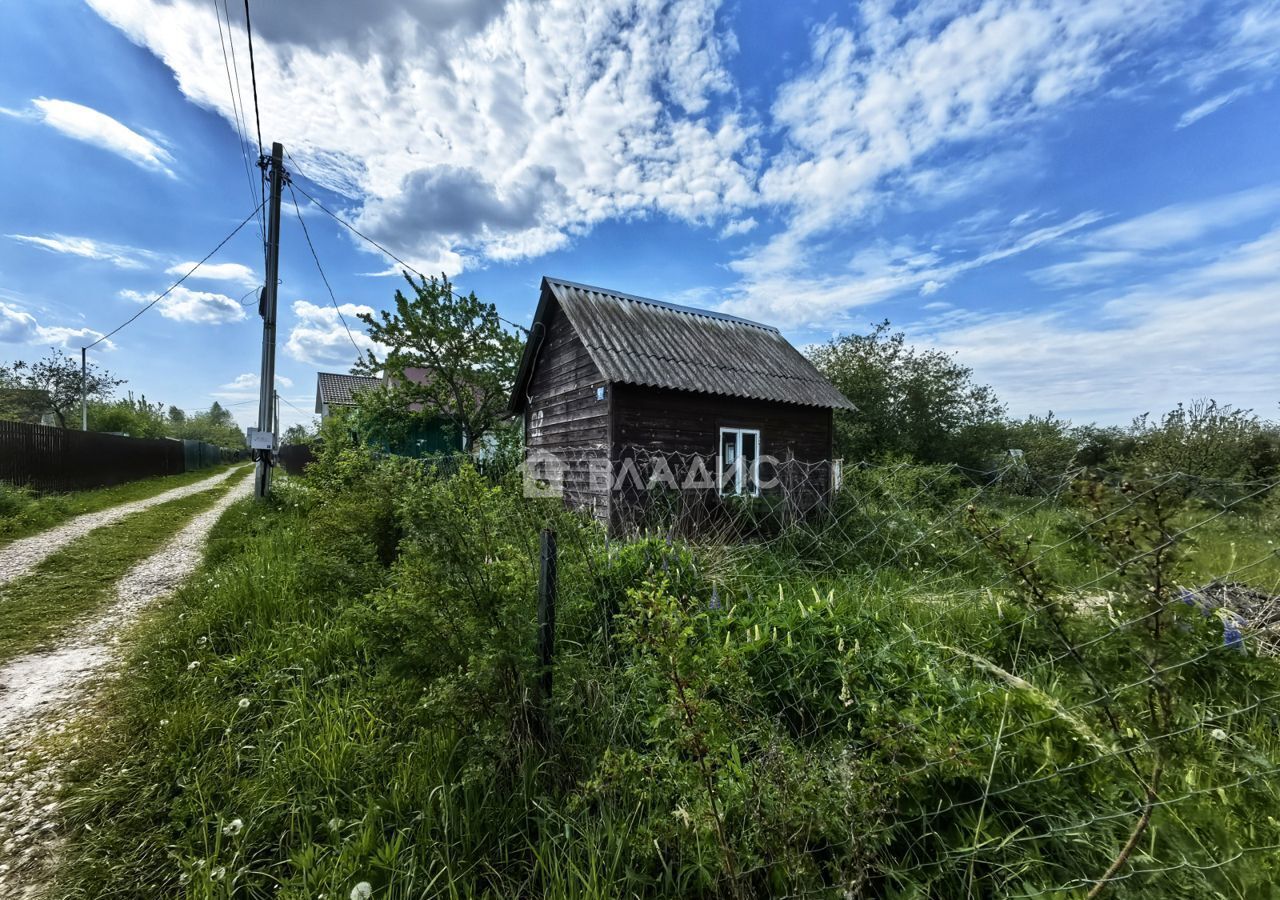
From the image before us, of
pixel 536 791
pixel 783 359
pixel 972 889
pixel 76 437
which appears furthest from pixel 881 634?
pixel 76 437

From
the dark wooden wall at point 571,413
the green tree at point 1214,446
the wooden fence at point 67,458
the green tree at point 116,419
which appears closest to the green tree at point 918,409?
the green tree at point 1214,446

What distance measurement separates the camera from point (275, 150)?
957cm

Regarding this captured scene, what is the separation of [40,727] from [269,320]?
907 centimetres

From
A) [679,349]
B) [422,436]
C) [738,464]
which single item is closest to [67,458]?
[422,436]

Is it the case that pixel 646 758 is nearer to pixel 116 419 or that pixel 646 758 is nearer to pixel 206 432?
pixel 116 419

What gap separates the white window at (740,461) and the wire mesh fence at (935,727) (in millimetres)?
5976

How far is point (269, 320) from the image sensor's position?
9531 millimetres

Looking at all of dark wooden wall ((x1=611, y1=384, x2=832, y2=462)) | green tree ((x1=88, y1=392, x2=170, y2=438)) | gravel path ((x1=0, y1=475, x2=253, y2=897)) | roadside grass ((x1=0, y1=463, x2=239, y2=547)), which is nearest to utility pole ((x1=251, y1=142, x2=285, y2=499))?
roadside grass ((x1=0, y1=463, x2=239, y2=547))

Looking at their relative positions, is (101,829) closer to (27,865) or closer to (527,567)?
(27,865)

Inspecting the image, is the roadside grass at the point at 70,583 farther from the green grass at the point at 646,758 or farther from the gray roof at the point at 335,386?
the gray roof at the point at 335,386

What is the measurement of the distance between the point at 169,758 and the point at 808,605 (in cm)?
346

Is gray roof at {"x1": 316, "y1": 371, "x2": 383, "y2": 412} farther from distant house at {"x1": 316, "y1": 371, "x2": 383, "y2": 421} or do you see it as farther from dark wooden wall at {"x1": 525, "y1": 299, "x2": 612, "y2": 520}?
dark wooden wall at {"x1": 525, "y1": 299, "x2": 612, "y2": 520}

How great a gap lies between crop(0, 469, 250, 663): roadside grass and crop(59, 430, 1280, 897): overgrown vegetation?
1.51m

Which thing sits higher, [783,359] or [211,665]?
[783,359]
